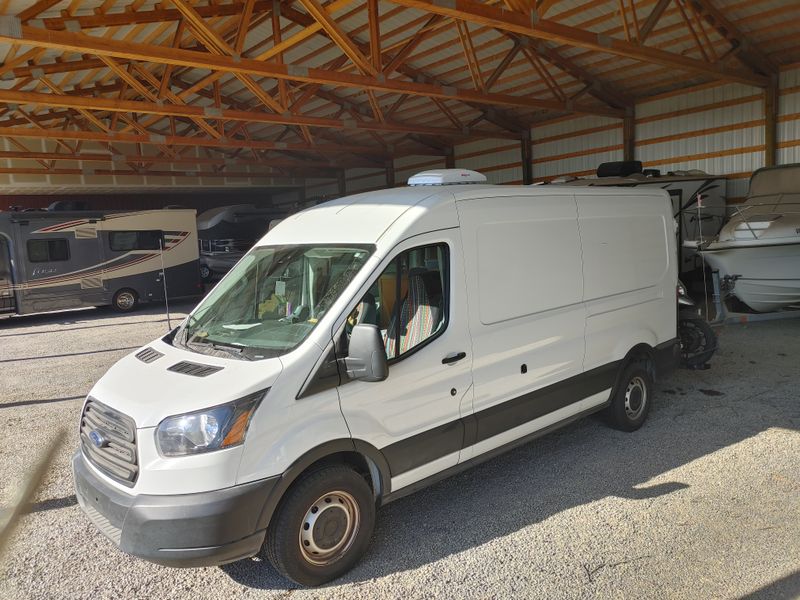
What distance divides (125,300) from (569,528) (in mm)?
15419

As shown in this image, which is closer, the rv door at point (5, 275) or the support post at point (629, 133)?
the rv door at point (5, 275)

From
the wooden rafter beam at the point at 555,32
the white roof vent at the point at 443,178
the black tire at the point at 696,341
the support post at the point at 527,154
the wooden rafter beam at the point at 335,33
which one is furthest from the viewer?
the support post at the point at 527,154

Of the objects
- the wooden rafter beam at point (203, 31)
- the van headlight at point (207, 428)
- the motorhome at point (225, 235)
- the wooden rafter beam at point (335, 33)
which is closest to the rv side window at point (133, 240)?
the motorhome at point (225, 235)

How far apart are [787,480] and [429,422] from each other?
103 inches

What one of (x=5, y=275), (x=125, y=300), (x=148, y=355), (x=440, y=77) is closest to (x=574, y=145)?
(x=440, y=77)

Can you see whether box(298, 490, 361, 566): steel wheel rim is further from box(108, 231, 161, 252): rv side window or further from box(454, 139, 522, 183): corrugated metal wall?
box(454, 139, 522, 183): corrugated metal wall

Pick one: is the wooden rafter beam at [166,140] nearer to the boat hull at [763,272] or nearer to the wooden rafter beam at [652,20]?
the wooden rafter beam at [652,20]

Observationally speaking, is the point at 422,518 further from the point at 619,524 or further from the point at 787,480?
the point at 787,480

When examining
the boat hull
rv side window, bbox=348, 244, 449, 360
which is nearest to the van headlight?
rv side window, bbox=348, 244, 449, 360

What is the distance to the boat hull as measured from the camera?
29.7 ft

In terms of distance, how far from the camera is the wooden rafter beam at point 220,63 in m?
8.17

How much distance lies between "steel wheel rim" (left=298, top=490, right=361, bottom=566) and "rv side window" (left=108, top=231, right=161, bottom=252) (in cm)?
1487

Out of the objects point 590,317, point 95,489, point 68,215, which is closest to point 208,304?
point 95,489

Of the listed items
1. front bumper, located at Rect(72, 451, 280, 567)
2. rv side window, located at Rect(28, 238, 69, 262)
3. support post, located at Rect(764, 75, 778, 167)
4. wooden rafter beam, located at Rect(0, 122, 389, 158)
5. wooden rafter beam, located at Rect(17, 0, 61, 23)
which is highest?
wooden rafter beam, located at Rect(17, 0, 61, 23)
